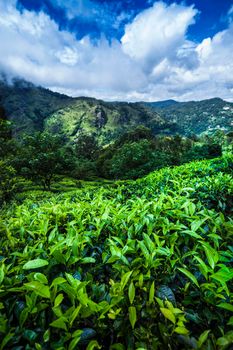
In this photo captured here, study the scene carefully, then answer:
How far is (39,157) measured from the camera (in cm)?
2656

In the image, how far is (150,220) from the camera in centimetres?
225

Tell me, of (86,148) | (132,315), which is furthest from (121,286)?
(86,148)

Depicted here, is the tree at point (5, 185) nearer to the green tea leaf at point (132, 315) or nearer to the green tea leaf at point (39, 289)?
the green tea leaf at point (39, 289)

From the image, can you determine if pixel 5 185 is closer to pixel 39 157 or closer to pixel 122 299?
pixel 122 299

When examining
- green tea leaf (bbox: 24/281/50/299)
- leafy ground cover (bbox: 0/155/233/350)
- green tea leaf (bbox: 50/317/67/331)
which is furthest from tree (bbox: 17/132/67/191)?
green tea leaf (bbox: 50/317/67/331)

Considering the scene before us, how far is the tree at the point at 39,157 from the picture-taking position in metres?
26.8

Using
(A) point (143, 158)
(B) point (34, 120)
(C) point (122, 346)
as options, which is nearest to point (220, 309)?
(C) point (122, 346)

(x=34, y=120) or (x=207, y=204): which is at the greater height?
(x=34, y=120)

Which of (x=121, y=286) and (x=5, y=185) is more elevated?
(x=121, y=286)

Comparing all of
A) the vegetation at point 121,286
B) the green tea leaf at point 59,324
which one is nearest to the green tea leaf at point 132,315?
the vegetation at point 121,286

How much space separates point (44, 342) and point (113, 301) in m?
0.41

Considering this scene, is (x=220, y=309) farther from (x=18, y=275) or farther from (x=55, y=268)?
(x=18, y=275)

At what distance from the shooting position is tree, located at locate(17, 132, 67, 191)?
26.8 m

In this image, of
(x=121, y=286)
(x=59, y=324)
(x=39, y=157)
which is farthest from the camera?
(x=39, y=157)
